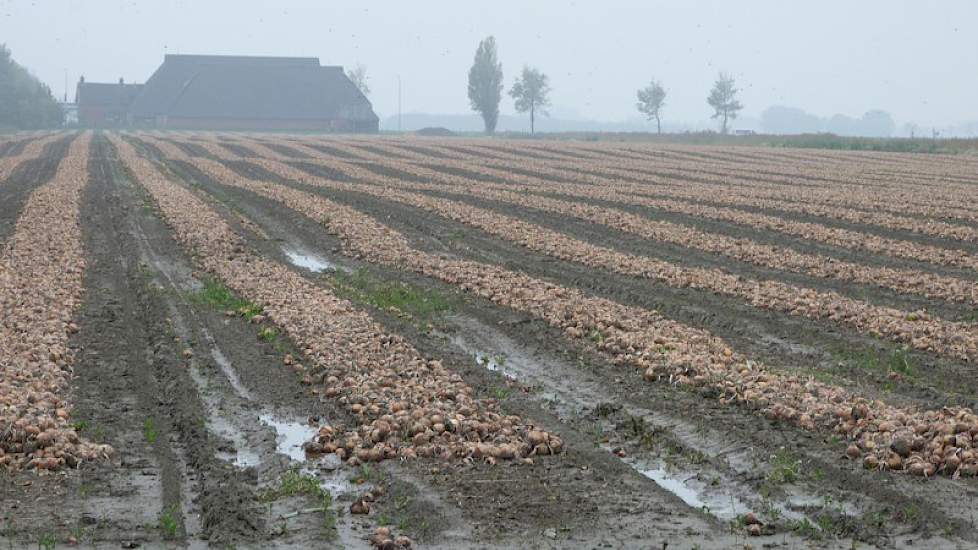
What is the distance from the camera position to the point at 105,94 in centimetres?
15300

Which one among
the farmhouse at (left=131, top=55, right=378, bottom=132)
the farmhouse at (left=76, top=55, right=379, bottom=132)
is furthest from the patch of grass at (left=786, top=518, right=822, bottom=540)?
the farmhouse at (left=76, top=55, right=379, bottom=132)

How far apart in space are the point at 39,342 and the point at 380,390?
4.32 m

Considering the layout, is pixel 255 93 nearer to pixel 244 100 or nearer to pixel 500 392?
pixel 244 100

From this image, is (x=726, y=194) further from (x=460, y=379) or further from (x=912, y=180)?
(x=460, y=379)

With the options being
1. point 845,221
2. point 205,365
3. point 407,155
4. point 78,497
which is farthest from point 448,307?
point 407,155

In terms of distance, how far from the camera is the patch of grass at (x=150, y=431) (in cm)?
988

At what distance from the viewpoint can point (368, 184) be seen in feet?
127

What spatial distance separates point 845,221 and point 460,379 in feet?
58.7

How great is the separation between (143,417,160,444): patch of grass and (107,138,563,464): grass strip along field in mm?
1349

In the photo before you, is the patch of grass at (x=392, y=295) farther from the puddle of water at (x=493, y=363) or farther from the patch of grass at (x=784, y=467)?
the patch of grass at (x=784, y=467)

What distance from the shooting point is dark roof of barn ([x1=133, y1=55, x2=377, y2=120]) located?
132m

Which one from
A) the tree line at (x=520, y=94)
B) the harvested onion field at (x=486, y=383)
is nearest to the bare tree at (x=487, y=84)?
the tree line at (x=520, y=94)

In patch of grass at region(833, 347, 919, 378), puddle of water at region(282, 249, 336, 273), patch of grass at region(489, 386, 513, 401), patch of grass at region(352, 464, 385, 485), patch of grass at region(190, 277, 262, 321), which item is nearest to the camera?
patch of grass at region(352, 464, 385, 485)

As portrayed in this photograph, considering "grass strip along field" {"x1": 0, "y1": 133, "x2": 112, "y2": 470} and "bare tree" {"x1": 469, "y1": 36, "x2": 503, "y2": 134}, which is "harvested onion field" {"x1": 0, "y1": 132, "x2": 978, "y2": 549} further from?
"bare tree" {"x1": 469, "y1": 36, "x2": 503, "y2": 134}
